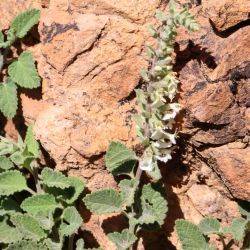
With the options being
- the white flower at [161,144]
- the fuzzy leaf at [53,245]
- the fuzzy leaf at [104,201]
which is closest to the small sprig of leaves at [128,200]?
the fuzzy leaf at [104,201]

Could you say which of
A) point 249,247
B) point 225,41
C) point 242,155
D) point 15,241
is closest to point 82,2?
point 225,41

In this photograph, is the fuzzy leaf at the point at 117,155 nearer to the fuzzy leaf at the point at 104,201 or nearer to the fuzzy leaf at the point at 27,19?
the fuzzy leaf at the point at 104,201

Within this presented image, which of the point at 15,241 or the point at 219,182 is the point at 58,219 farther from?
the point at 219,182

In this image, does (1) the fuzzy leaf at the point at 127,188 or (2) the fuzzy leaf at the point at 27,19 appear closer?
(1) the fuzzy leaf at the point at 127,188

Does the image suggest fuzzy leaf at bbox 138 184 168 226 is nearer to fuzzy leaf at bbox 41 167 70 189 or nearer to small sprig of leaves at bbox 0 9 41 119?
fuzzy leaf at bbox 41 167 70 189

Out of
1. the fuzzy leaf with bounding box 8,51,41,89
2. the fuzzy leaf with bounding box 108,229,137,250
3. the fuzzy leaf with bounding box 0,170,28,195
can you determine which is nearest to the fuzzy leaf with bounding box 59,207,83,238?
the fuzzy leaf with bounding box 108,229,137,250

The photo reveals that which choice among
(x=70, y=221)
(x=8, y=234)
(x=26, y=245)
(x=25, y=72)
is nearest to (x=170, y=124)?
(x=70, y=221)
